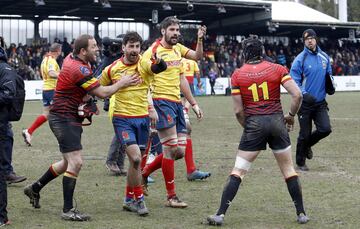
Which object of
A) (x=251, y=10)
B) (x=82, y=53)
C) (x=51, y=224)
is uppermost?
(x=251, y=10)

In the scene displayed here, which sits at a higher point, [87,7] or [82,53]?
[87,7]

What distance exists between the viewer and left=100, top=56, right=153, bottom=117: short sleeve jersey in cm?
843

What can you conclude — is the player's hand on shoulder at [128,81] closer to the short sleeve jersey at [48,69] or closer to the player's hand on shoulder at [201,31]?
the player's hand on shoulder at [201,31]

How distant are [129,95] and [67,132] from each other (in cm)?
92

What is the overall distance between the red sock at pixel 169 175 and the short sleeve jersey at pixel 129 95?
28.1 inches

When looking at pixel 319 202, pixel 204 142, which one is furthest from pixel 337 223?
pixel 204 142

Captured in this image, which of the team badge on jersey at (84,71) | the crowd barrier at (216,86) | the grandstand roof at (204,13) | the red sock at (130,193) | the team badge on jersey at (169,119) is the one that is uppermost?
the grandstand roof at (204,13)

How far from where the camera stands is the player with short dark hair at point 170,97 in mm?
8883

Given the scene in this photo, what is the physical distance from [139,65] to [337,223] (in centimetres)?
284

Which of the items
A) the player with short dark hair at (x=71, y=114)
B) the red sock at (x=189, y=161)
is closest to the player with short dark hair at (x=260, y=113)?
the player with short dark hair at (x=71, y=114)

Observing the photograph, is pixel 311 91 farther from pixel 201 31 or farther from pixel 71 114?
pixel 71 114

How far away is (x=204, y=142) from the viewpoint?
1555cm

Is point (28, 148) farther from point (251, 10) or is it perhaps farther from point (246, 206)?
point (251, 10)

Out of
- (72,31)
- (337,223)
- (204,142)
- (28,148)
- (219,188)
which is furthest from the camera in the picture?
(72,31)
